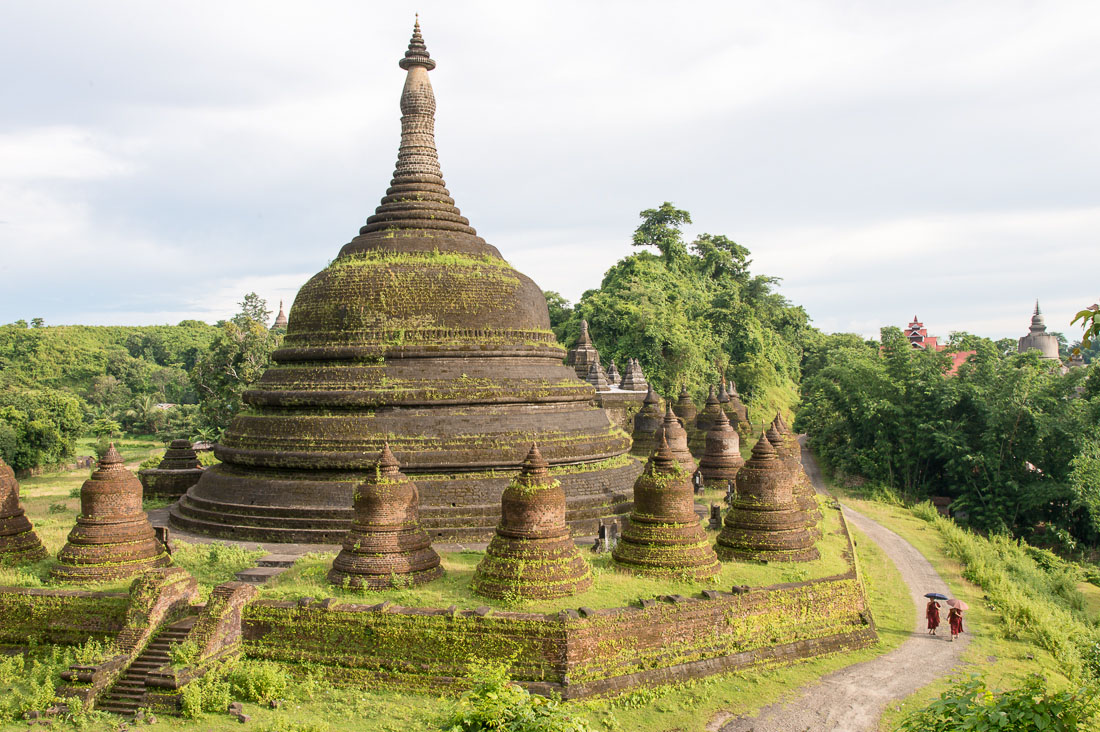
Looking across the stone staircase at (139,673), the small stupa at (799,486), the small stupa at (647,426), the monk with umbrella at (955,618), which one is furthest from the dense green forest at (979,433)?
the stone staircase at (139,673)

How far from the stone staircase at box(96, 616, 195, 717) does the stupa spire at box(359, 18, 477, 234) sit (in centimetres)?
1239

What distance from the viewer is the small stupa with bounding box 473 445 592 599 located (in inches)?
616

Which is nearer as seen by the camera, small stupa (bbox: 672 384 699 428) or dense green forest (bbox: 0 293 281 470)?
small stupa (bbox: 672 384 699 428)

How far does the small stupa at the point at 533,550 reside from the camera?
15.6 meters

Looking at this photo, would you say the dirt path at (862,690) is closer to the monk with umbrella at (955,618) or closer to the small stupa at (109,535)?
the monk with umbrella at (955,618)

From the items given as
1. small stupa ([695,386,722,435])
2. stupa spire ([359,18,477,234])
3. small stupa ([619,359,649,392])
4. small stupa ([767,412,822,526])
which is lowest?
small stupa ([767,412,822,526])

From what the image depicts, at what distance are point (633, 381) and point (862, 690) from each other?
28.5 m

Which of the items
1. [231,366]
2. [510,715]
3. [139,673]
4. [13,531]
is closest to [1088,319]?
[510,715]

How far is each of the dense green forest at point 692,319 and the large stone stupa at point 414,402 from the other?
30.2 metres

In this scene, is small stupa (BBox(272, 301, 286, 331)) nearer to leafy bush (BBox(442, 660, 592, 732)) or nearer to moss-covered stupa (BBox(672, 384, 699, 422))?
moss-covered stupa (BBox(672, 384, 699, 422))

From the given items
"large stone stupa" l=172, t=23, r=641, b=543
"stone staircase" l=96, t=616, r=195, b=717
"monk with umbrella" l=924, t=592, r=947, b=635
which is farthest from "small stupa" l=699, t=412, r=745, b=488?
"stone staircase" l=96, t=616, r=195, b=717

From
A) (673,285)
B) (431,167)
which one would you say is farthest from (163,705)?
(673,285)

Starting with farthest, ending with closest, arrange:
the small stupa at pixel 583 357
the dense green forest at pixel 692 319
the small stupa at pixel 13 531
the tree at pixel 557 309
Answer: the tree at pixel 557 309 < the dense green forest at pixel 692 319 < the small stupa at pixel 583 357 < the small stupa at pixel 13 531

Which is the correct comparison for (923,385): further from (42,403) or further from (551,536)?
(42,403)
